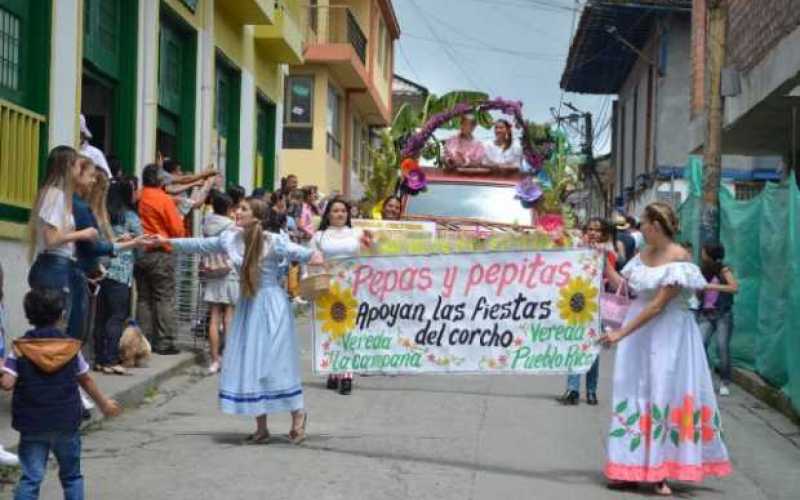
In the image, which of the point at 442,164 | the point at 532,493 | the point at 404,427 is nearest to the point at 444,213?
the point at 442,164

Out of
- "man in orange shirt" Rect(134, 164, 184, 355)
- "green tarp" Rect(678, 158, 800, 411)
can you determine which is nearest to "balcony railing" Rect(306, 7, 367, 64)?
"green tarp" Rect(678, 158, 800, 411)

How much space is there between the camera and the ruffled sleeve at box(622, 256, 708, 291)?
7418 millimetres

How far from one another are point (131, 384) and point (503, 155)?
7.52 metres

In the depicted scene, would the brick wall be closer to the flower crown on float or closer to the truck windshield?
the flower crown on float

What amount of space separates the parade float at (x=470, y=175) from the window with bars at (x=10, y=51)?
553 cm

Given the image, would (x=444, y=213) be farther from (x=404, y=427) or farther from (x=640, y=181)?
(x=640, y=181)

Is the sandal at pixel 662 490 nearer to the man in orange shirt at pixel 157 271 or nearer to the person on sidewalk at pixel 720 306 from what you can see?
the person on sidewalk at pixel 720 306

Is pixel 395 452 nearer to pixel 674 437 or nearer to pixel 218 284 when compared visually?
pixel 674 437

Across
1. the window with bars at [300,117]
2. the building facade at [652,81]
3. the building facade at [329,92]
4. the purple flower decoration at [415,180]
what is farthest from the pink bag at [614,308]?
the window with bars at [300,117]

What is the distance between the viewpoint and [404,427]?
9523 millimetres

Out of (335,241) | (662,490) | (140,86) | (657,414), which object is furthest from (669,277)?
(140,86)

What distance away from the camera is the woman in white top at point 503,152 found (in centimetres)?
1628

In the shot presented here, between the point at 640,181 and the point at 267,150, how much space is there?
18107 millimetres

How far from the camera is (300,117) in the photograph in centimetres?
3172
